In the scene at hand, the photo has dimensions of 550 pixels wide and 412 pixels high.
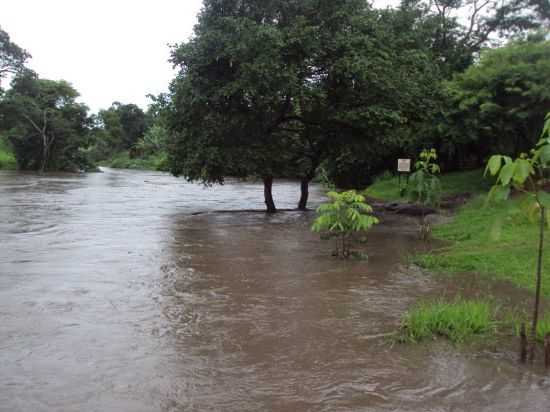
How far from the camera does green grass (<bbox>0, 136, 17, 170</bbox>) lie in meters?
52.6

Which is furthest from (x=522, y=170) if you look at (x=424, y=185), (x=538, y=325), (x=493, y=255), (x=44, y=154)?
(x=44, y=154)

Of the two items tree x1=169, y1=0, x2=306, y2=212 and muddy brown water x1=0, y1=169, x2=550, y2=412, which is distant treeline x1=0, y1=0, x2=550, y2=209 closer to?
tree x1=169, y1=0, x2=306, y2=212

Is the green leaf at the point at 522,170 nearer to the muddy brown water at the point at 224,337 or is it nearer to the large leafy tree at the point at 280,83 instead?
the muddy brown water at the point at 224,337

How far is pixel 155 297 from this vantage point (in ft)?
23.5

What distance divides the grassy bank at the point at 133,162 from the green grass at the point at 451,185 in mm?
36591

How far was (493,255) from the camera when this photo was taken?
9.55 meters

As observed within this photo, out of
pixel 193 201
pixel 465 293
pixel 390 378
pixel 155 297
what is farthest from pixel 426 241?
pixel 193 201

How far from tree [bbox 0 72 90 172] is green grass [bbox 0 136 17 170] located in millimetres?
1715

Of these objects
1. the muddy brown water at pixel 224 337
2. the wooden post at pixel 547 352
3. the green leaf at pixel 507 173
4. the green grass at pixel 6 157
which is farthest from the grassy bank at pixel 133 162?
the green leaf at pixel 507 173

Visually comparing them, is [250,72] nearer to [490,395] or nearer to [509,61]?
[509,61]

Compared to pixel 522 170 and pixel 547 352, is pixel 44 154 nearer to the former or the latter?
pixel 547 352

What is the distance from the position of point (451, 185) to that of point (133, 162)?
57686 millimetres

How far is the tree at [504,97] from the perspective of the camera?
1644 cm

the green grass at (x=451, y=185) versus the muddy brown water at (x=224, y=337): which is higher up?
the green grass at (x=451, y=185)
